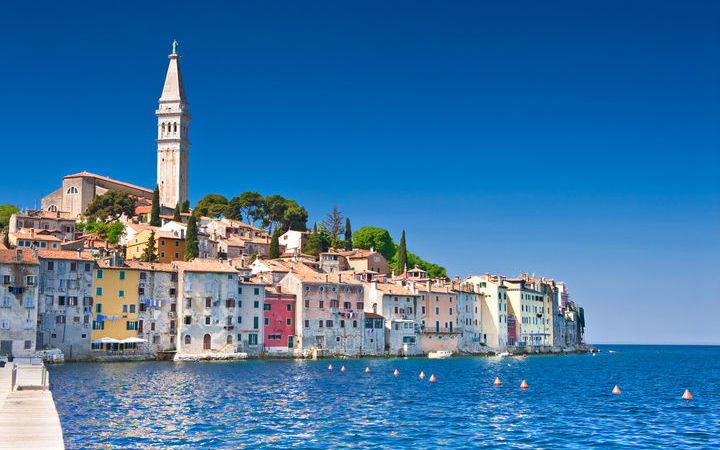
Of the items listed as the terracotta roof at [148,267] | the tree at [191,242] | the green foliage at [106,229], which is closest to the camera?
the terracotta roof at [148,267]

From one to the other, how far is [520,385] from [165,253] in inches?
1936

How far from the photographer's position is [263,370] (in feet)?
192

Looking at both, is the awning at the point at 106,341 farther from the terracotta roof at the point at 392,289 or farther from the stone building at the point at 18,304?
the terracotta roof at the point at 392,289

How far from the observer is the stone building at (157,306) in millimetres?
67438

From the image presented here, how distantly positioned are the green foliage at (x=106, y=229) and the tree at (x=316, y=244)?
22046 mm

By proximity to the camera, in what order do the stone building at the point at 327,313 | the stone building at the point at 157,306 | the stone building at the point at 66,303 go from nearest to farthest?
the stone building at the point at 66,303 → the stone building at the point at 157,306 → the stone building at the point at 327,313

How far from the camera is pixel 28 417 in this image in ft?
75.0

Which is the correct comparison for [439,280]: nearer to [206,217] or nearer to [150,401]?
[206,217]

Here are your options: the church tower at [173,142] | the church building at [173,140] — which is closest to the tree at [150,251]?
the church building at [173,140]

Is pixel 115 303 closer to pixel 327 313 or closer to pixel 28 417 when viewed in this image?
pixel 327 313

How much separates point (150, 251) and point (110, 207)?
1059 inches

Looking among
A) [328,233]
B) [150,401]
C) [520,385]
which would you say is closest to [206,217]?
[328,233]

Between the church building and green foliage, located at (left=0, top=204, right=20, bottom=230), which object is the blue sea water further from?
the church building

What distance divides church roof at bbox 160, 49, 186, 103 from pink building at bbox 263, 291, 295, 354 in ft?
212
